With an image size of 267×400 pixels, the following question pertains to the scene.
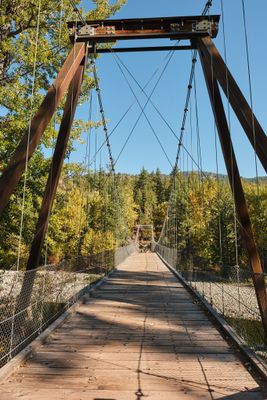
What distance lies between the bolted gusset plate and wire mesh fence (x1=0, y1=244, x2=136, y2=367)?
3.33 m

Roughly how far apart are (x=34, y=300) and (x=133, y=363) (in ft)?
5.30

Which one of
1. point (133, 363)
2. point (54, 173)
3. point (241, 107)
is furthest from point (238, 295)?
point (54, 173)

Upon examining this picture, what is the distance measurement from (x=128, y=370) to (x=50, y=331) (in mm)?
1228

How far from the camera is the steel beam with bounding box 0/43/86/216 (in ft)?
11.9

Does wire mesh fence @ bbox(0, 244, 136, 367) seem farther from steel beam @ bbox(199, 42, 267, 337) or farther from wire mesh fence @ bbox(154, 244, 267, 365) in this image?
steel beam @ bbox(199, 42, 267, 337)

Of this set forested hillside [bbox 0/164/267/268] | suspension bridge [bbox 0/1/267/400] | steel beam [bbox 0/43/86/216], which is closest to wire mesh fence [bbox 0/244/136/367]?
suspension bridge [bbox 0/1/267/400]

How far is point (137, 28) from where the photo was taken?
18.7ft

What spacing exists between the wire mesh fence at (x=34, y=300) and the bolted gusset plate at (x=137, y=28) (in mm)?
3330

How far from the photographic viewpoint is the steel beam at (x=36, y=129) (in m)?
3.64

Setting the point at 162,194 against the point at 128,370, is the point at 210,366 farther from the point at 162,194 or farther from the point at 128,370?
the point at 162,194

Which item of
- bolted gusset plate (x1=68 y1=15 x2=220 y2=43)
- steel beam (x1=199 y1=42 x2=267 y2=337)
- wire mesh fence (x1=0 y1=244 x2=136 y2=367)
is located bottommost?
wire mesh fence (x1=0 y1=244 x2=136 y2=367)

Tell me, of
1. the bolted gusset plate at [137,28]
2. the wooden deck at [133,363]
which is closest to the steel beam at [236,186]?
the wooden deck at [133,363]

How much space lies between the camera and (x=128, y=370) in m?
2.83

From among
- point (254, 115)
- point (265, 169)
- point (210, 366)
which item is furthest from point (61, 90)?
point (210, 366)
